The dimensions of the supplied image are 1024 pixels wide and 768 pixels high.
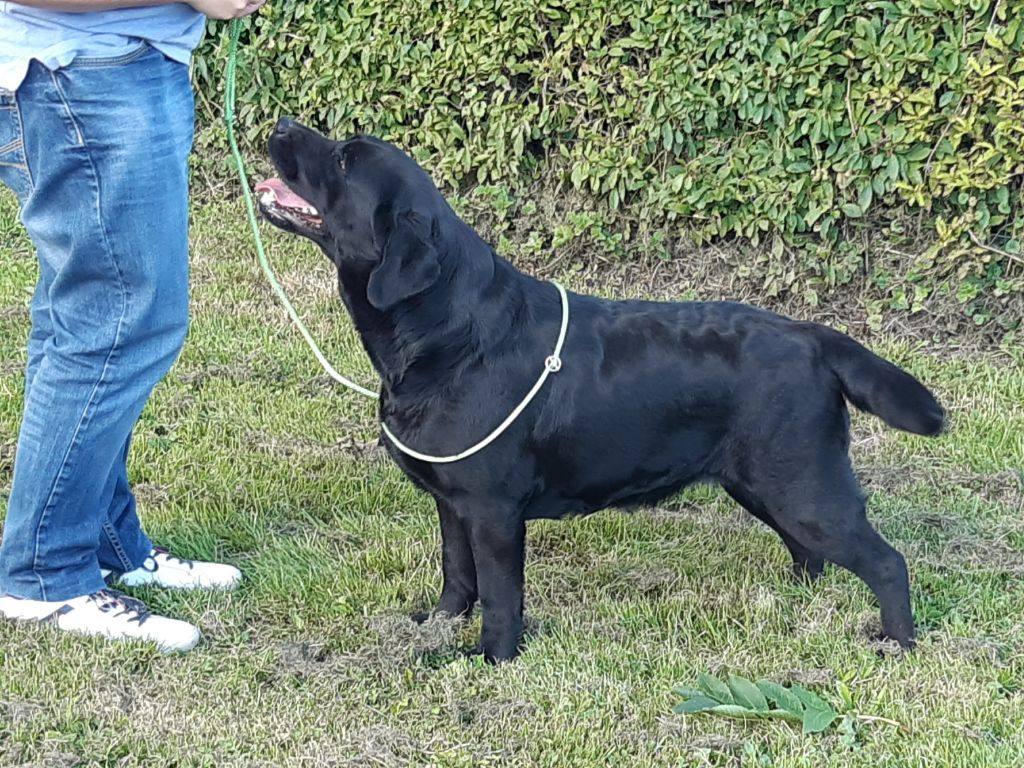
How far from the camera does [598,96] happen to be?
20.8ft

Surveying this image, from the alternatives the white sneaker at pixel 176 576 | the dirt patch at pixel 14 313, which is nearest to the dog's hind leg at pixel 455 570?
the white sneaker at pixel 176 576

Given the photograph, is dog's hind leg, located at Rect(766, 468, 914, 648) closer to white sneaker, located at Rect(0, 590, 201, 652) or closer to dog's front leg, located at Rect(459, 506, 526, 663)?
dog's front leg, located at Rect(459, 506, 526, 663)

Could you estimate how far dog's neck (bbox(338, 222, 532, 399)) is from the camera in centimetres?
339

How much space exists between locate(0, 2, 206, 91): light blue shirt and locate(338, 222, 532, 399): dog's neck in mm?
799

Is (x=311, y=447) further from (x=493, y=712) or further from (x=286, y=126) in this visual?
(x=493, y=712)

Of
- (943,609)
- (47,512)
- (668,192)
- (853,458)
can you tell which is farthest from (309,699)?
(668,192)

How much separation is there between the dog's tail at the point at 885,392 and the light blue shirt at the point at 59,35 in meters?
1.98

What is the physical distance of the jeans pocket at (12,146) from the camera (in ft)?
10.1

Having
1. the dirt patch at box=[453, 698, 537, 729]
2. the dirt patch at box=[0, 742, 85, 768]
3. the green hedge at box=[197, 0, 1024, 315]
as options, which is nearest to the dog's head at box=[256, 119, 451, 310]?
the dirt patch at box=[453, 698, 537, 729]

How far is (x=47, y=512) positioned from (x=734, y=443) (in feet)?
6.12

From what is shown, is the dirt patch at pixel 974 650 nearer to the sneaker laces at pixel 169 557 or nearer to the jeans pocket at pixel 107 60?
the sneaker laces at pixel 169 557

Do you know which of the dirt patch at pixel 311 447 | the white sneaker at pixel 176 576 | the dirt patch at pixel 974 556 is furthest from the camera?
the dirt patch at pixel 311 447

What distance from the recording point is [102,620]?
3555 millimetres

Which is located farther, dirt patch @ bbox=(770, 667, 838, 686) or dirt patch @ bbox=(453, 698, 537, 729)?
dirt patch @ bbox=(770, 667, 838, 686)
